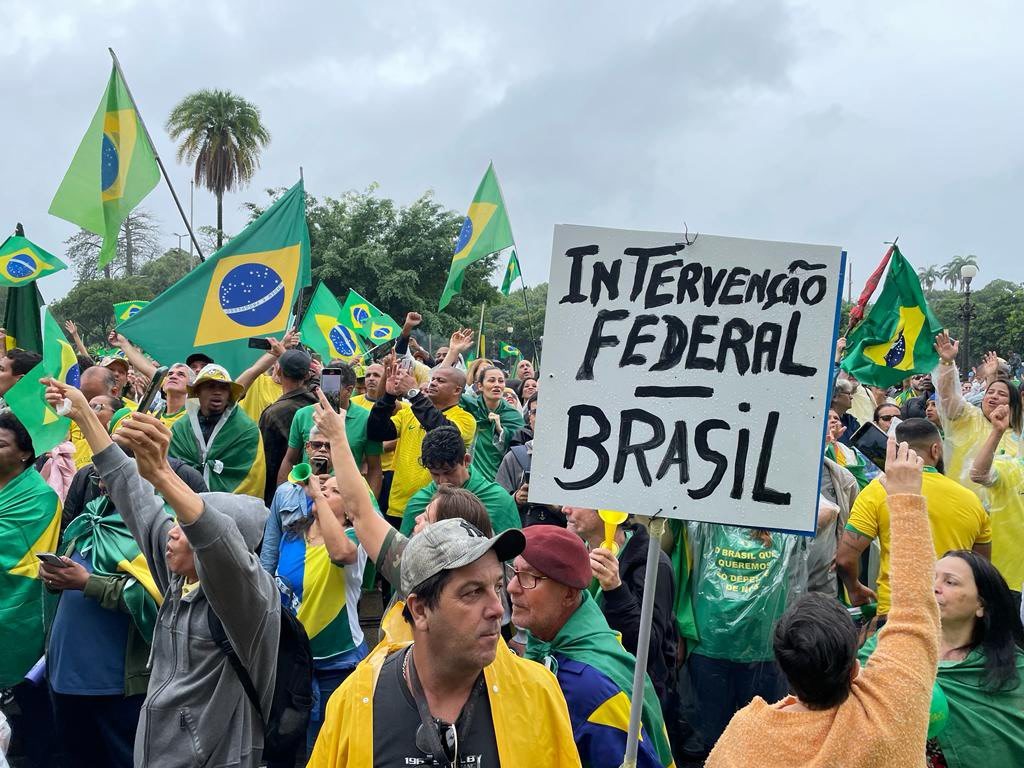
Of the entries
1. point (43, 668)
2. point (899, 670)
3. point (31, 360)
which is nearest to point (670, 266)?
point (899, 670)

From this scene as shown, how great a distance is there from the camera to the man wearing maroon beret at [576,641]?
9.21 ft

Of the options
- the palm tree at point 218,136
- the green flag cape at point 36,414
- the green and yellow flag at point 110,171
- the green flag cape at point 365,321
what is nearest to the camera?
the green flag cape at point 36,414

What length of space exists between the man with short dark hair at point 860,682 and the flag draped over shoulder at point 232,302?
477cm

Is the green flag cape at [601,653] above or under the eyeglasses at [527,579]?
under

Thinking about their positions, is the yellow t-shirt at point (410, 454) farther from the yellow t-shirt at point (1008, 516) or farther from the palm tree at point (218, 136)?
the palm tree at point (218, 136)

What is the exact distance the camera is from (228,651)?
3.26m

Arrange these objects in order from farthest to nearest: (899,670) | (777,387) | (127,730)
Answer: (127,730)
(777,387)
(899,670)

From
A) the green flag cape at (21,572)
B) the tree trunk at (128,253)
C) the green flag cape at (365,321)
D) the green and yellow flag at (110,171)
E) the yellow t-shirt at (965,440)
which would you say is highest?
the tree trunk at (128,253)

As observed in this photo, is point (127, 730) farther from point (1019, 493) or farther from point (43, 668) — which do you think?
point (1019, 493)

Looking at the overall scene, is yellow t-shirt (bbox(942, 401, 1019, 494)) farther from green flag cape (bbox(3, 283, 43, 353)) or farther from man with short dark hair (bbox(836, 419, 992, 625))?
green flag cape (bbox(3, 283, 43, 353))

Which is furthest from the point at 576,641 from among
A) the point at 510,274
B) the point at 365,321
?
the point at 510,274

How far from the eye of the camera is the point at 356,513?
3.29 metres

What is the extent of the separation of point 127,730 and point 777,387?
11.0ft

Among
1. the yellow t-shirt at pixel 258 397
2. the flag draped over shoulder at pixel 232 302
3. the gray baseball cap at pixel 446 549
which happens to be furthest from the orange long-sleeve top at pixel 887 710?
the yellow t-shirt at pixel 258 397
